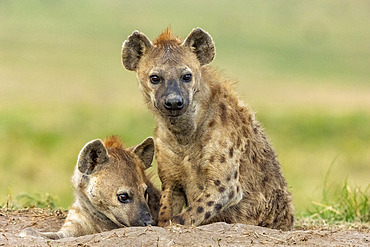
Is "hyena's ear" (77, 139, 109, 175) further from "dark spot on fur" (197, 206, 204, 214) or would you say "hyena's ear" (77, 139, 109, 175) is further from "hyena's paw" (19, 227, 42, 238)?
"dark spot on fur" (197, 206, 204, 214)

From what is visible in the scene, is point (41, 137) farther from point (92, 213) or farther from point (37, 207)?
point (92, 213)

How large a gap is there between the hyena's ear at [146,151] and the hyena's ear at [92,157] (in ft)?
1.22

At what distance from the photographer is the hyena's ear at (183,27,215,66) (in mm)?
7062

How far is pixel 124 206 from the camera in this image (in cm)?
677

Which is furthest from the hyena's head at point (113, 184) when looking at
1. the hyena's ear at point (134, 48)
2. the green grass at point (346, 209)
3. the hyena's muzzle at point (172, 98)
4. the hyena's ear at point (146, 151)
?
the green grass at point (346, 209)

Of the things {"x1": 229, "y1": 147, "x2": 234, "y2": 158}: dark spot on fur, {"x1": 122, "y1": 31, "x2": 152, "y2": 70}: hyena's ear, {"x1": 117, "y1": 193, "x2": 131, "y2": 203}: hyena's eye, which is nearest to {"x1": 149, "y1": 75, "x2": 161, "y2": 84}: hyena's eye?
{"x1": 122, "y1": 31, "x2": 152, "y2": 70}: hyena's ear

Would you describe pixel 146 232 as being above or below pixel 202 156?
below

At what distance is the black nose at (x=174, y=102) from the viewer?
256 inches


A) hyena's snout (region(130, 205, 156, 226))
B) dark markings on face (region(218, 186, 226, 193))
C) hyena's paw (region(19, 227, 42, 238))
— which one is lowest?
hyena's paw (region(19, 227, 42, 238))

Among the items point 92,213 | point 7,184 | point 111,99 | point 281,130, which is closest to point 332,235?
point 92,213

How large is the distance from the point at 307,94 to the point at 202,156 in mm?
20270

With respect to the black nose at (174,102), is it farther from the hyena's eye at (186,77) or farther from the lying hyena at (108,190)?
the lying hyena at (108,190)

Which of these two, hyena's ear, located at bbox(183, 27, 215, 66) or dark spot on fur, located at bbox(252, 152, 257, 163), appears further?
dark spot on fur, located at bbox(252, 152, 257, 163)

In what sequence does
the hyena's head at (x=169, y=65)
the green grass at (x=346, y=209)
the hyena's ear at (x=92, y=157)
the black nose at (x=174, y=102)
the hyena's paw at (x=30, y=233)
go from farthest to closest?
the green grass at (x=346, y=209)
the hyena's ear at (x=92, y=157)
the hyena's paw at (x=30, y=233)
the hyena's head at (x=169, y=65)
the black nose at (x=174, y=102)
